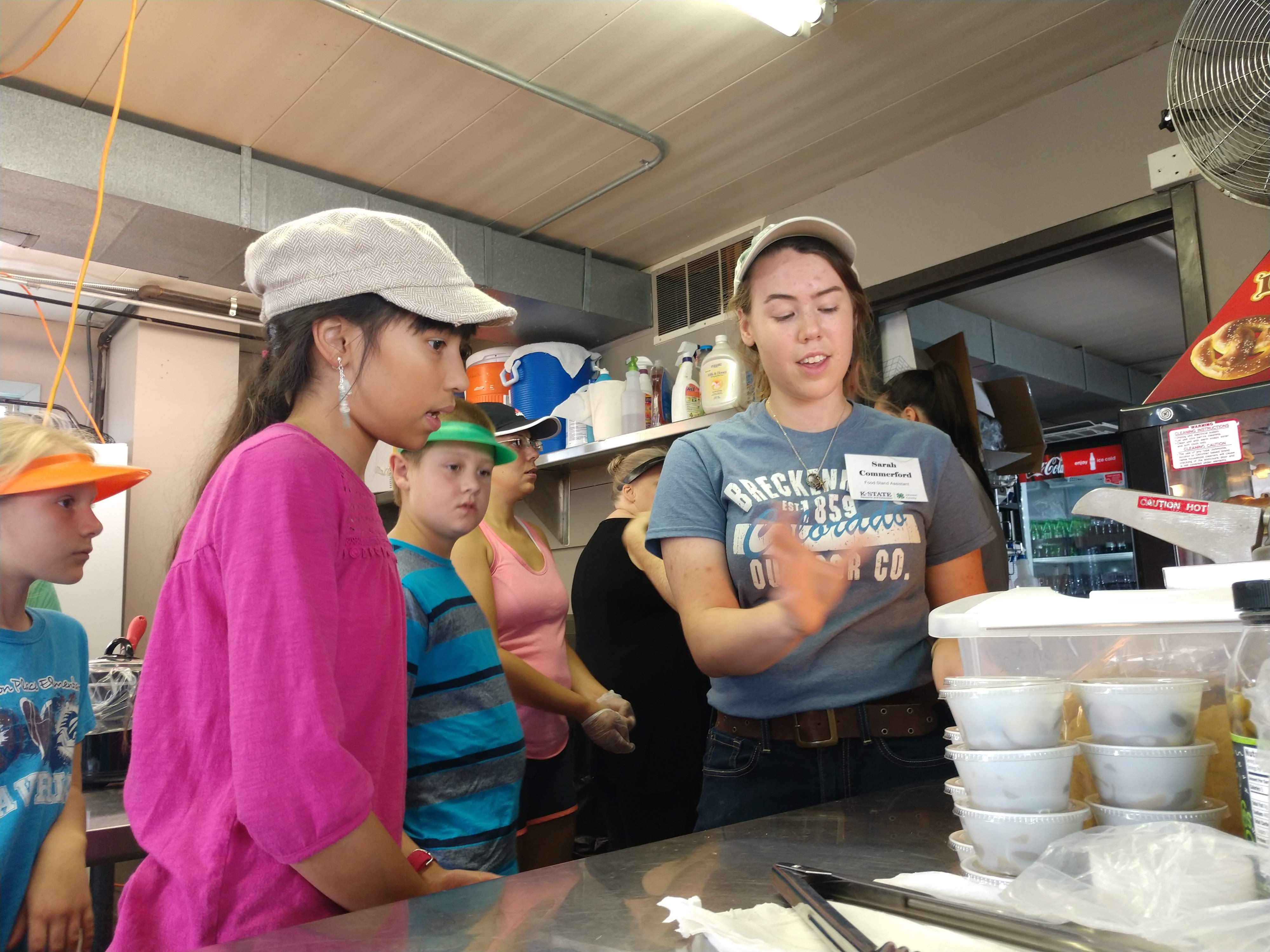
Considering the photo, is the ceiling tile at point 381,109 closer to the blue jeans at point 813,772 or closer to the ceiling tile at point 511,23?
the ceiling tile at point 511,23

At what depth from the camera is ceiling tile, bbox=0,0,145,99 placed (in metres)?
2.29

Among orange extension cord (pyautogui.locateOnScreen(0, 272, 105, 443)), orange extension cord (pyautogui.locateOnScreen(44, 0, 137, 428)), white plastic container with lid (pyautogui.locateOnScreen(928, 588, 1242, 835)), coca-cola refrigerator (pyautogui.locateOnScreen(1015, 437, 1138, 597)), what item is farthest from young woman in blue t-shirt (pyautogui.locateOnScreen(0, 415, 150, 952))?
coca-cola refrigerator (pyautogui.locateOnScreen(1015, 437, 1138, 597))

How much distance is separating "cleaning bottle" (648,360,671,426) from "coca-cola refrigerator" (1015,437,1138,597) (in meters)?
2.62

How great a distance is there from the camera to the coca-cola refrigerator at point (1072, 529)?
17.1ft

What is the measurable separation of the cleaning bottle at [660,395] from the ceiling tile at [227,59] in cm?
170

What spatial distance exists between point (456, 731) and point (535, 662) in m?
1.01

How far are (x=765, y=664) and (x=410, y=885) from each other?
497mm

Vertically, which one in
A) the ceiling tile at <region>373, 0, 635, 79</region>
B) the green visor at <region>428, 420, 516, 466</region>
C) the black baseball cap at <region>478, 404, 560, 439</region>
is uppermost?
the ceiling tile at <region>373, 0, 635, 79</region>

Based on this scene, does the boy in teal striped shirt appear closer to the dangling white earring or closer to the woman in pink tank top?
the dangling white earring

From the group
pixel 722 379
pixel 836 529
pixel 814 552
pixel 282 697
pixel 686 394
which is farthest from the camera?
pixel 686 394

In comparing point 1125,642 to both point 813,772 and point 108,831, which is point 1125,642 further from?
point 108,831

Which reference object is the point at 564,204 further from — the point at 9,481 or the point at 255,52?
the point at 9,481

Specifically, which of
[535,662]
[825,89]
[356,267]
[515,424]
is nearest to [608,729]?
[535,662]

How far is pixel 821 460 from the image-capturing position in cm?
138
